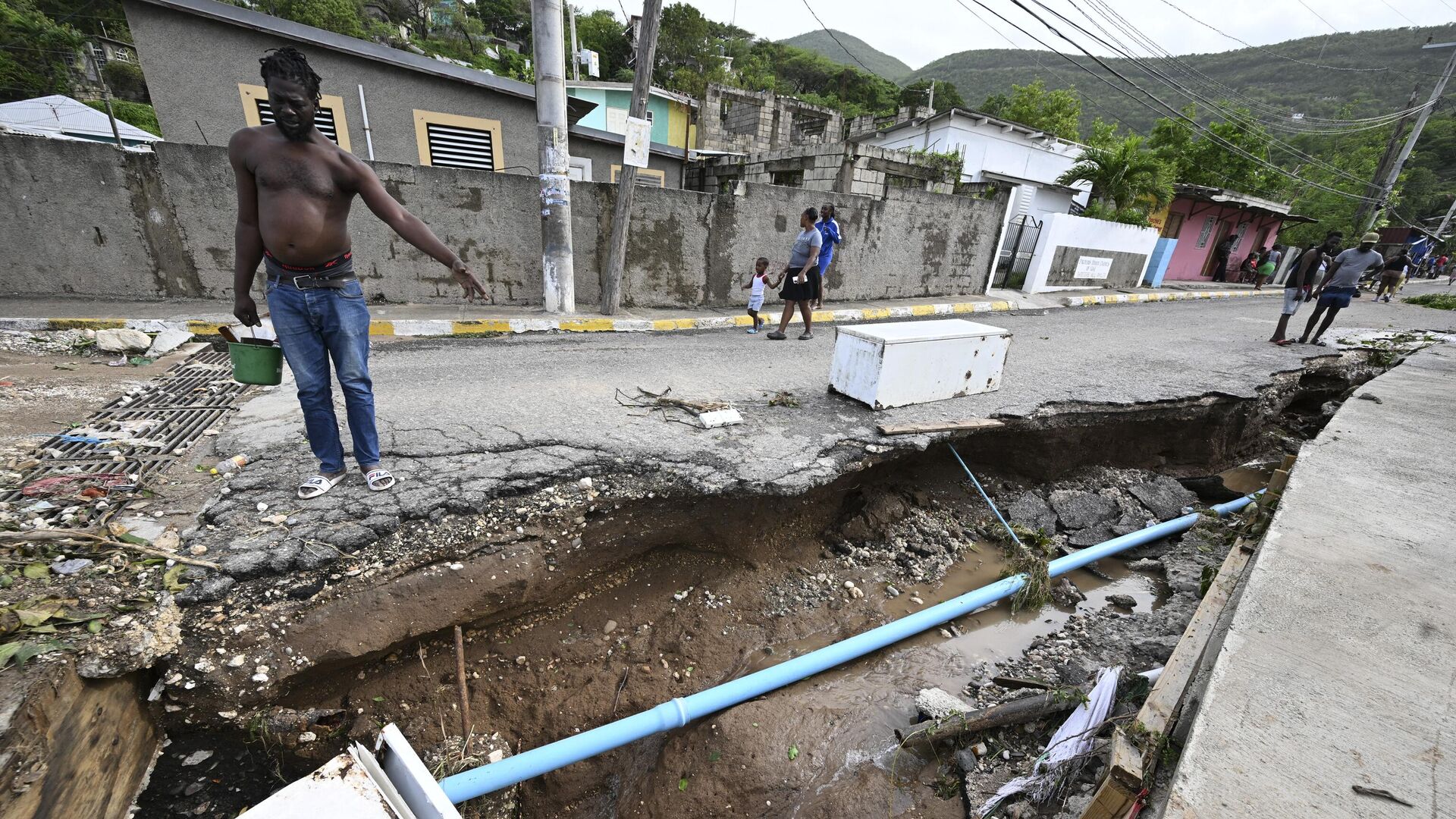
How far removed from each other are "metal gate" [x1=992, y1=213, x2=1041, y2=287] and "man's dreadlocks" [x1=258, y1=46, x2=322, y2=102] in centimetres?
1322

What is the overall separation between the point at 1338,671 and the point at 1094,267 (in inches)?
616

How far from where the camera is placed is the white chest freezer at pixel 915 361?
3.95m

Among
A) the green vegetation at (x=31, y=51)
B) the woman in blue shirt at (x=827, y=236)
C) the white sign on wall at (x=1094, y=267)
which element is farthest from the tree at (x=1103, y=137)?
the green vegetation at (x=31, y=51)

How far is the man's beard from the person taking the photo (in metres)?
2.10

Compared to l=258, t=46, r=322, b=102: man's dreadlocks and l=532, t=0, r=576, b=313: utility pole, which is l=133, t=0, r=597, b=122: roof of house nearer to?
l=532, t=0, r=576, b=313: utility pole

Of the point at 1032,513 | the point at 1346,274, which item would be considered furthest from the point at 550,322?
the point at 1346,274

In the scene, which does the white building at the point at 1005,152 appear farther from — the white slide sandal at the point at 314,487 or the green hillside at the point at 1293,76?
the green hillside at the point at 1293,76

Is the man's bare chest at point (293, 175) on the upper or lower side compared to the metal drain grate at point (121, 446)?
upper

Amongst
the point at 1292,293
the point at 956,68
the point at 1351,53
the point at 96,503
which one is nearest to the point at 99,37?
A: the point at 96,503

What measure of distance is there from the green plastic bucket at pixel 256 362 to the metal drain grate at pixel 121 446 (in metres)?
0.77

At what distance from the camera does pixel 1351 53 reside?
51781 millimetres

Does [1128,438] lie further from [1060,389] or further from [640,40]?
[640,40]

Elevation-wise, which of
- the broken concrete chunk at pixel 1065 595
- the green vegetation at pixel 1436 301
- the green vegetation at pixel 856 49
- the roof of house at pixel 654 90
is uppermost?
the green vegetation at pixel 856 49

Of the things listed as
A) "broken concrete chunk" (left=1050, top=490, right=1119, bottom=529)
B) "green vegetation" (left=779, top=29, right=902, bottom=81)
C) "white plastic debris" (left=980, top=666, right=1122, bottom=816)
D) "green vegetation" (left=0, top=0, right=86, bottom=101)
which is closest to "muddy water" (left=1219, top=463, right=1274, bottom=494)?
"broken concrete chunk" (left=1050, top=490, right=1119, bottom=529)
